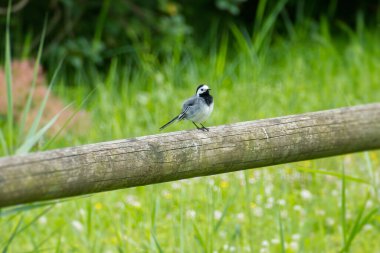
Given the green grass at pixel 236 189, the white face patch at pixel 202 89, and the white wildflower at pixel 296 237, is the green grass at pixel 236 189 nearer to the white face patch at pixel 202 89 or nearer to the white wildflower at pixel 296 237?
the white wildflower at pixel 296 237

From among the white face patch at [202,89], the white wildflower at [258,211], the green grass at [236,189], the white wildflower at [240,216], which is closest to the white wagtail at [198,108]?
the white face patch at [202,89]

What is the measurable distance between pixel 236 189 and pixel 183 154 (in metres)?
1.59

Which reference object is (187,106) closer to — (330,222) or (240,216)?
(240,216)

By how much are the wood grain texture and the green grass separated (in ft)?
0.89

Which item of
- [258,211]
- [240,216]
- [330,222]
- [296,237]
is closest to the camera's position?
[296,237]

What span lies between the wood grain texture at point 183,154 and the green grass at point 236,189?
10.7 inches

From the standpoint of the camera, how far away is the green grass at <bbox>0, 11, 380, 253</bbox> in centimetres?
320

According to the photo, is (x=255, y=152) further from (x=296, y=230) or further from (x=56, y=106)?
(x=56, y=106)

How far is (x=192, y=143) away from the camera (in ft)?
7.07

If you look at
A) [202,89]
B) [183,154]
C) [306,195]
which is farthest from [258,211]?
[183,154]

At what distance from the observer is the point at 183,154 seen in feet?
7.02

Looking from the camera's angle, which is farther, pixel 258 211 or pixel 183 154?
pixel 258 211

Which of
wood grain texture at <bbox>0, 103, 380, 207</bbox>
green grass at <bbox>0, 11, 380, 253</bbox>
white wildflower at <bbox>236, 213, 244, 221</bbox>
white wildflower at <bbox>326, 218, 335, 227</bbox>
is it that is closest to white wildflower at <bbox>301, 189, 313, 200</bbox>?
green grass at <bbox>0, 11, 380, 253</bbox>

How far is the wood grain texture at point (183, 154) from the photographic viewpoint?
1.78 m
